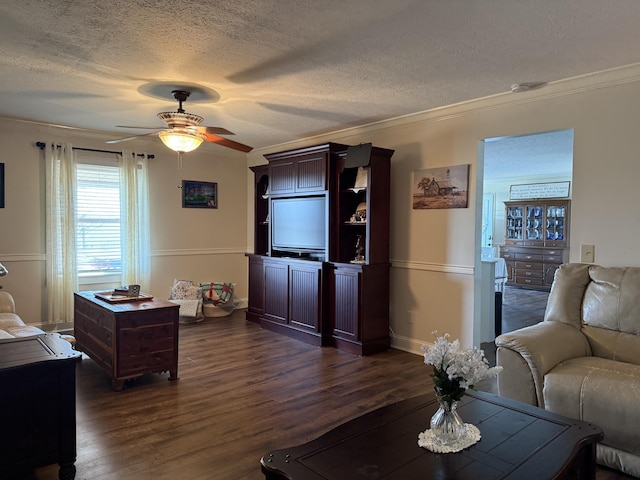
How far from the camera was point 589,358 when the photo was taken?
272cm

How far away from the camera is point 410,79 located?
3.38 meters

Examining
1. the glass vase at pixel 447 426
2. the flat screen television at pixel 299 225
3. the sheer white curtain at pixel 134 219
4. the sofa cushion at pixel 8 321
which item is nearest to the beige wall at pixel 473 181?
Result: the flat screen television at pixel 299 225

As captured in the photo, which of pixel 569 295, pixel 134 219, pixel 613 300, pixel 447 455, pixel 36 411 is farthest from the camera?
pixel 134 219

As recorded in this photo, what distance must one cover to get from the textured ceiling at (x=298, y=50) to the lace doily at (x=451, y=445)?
80.1 inches

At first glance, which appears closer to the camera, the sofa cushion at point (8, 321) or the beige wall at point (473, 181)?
the beige wall at point (473, 181)

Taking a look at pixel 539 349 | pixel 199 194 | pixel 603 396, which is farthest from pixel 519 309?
pixel 199 194

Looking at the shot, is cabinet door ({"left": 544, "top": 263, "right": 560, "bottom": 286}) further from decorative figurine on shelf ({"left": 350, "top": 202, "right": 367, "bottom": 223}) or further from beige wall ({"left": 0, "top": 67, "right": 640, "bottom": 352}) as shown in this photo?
decorative figurine on shelf ({"left": 350, "top": 202, "right": 367, "bottom": 223})

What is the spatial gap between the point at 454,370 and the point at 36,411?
6.49 feet

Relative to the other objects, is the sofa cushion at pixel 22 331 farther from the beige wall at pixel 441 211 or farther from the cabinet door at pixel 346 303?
the cabinet door at pixel 346 303

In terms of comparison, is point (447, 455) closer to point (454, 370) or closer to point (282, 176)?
point (454, 370)

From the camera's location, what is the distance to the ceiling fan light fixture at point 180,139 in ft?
11.3

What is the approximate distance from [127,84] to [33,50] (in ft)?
2.50

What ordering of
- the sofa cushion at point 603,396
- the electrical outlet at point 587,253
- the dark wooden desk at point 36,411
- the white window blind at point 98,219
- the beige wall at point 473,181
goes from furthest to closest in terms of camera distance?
the white window blind at point 98,219 → the electrical outlet at point 587,253 → the beige wall at point 473,181 → the sofa cushion at point 603,396 → the dark wooden desk at point 36,411

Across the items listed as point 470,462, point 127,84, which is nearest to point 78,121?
point 127,84
